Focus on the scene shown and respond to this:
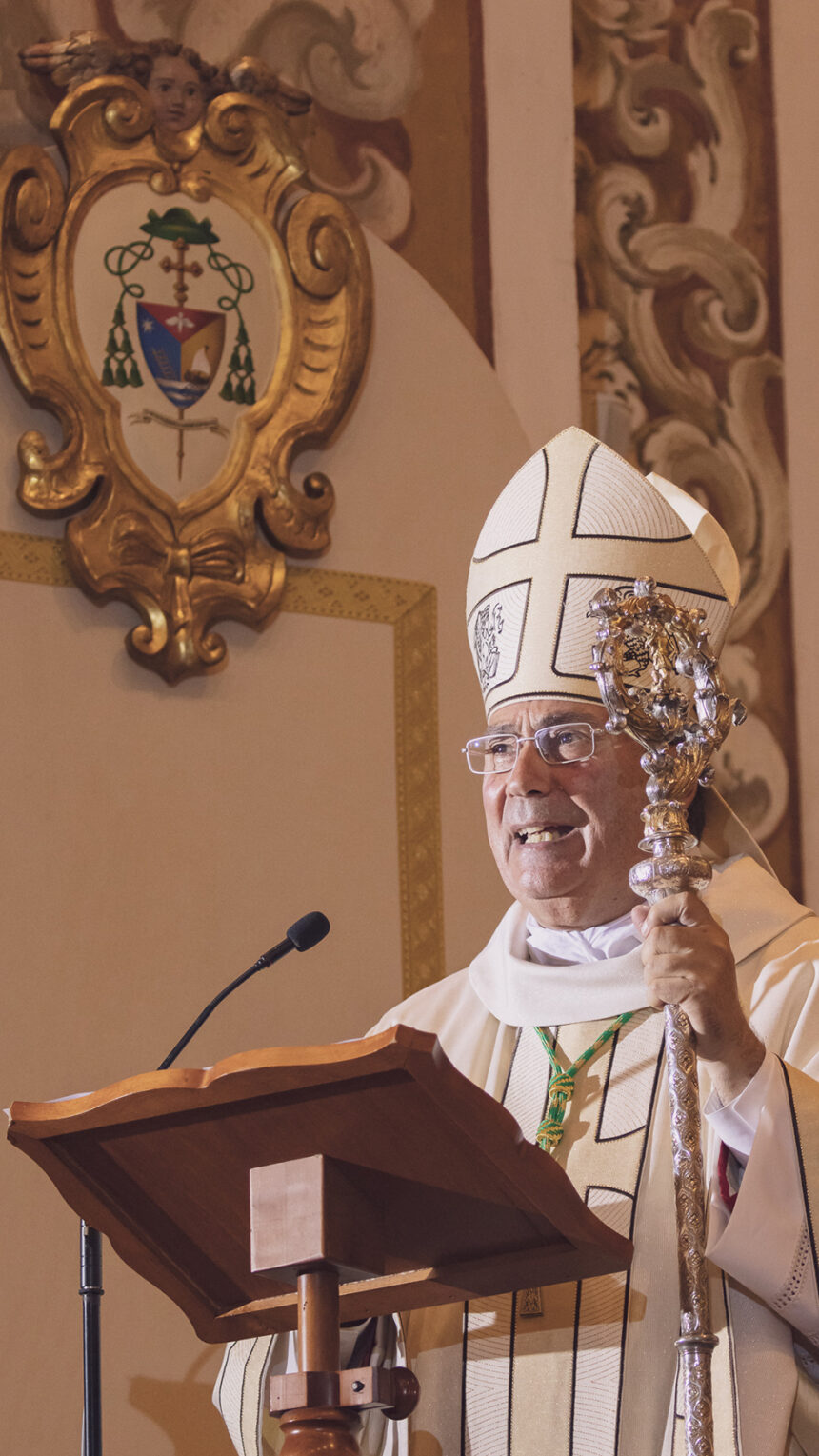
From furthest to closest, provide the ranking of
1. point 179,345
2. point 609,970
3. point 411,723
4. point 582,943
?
point 411,723
point 179,345
point 582,943
point 609,970

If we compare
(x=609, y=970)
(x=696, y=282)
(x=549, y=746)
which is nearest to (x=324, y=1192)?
(x=609, y=970)

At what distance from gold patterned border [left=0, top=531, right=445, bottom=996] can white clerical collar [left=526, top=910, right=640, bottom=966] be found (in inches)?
58.9

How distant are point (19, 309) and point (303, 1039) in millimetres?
1845

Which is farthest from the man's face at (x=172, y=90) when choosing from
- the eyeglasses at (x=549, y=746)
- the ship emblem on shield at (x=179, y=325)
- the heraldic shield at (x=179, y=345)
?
the eyeglasses at (x=549, y=746)

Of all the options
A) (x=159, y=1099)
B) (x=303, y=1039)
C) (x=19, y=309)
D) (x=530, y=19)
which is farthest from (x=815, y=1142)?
(x=530, y=19)

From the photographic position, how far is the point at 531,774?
3.37 m

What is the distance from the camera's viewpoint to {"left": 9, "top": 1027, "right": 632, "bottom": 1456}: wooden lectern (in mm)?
2189

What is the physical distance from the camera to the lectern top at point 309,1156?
85.7 inches

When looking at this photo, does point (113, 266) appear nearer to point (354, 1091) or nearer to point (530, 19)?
point (530, 19)

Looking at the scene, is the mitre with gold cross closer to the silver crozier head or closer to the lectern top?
the silver crozier head

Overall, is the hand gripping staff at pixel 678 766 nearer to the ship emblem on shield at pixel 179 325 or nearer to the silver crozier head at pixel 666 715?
the silver crozier head at pixel 666 715

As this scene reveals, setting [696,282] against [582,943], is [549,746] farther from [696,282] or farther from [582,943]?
[696,282]

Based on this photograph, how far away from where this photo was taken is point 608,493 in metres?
3.68

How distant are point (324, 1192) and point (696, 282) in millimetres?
4129
